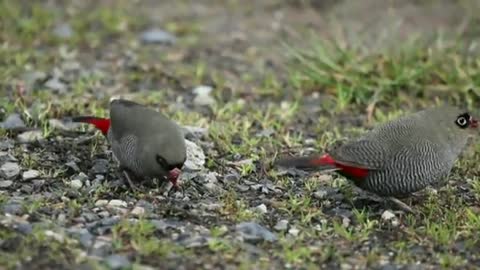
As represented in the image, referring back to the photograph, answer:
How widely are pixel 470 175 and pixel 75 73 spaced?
3540 mm

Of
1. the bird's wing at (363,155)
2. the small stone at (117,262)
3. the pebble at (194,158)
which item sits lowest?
the small stone at (117,262)

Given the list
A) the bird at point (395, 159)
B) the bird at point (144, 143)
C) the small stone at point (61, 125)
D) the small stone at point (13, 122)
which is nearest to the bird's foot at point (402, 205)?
the bird at point (395, 159)

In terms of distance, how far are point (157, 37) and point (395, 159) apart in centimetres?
422

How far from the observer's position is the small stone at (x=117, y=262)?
4699 mm

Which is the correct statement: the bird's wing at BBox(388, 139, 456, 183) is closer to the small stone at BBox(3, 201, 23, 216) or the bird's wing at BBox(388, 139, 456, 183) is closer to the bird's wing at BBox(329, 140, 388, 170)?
the bird's wing at BBox(329, 140, 388, 170)

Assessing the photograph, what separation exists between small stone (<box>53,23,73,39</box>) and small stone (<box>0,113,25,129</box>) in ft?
7.36

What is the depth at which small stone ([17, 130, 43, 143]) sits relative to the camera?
6.58 m

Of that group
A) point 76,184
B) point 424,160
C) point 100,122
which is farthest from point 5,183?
point 424,160

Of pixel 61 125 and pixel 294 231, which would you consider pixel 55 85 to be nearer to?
pixel 61 125

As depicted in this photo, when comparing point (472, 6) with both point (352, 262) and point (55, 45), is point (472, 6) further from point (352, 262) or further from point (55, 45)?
point (352, 262)

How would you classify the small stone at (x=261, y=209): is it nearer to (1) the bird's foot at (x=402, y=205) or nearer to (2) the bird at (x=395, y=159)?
(2) the bird at (x=395, y=159)

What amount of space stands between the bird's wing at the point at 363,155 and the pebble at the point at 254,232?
0.60 m

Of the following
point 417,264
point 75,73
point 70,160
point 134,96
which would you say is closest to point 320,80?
point 134,96

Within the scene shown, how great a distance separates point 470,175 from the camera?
21.4ft
